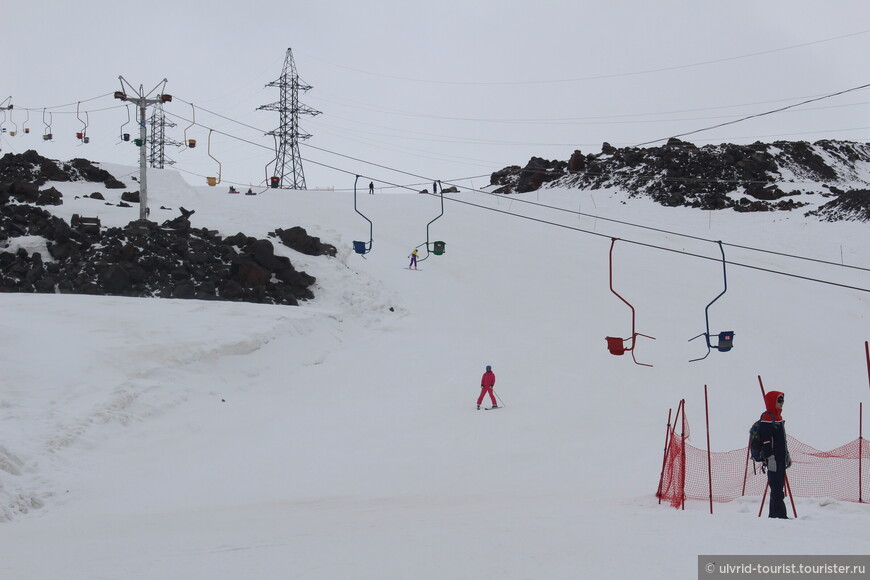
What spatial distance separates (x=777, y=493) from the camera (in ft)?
26.0

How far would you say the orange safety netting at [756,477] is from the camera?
371 inches

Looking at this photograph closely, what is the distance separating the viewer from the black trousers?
309 inches

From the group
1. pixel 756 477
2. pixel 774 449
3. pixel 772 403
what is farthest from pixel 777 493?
pixel 756 477

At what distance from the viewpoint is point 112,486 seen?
10.9m

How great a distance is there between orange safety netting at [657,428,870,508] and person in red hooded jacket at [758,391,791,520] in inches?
39.3

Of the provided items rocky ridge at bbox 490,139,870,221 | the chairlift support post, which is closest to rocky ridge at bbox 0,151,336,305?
the chairlift support post

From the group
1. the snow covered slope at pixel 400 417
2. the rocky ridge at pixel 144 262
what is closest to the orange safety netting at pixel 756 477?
the snow covered slope at pixel 400 417

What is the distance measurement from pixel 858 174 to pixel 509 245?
43529mm

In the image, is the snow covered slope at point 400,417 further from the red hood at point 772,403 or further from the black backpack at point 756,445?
the red hood at point 772,403

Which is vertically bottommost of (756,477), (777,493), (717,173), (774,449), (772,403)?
(756,477)

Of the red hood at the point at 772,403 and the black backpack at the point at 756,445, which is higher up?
A: the red hood at the point at 772,403

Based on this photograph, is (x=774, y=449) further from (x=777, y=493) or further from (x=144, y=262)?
(x=144, y=262)

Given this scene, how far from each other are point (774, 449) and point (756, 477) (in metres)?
2.85

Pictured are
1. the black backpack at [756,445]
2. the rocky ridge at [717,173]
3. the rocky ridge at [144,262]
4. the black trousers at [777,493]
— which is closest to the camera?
the black trousers at [777,493]
